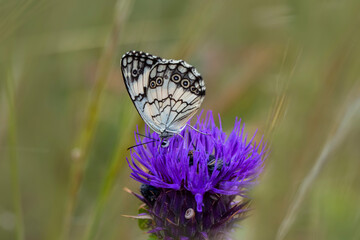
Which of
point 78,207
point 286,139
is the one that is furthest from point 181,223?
point 78,207

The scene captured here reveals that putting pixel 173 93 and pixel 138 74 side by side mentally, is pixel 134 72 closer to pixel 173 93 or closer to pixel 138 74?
pixel 138 74

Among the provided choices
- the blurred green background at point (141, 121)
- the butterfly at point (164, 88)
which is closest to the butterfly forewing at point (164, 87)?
the butterfly at point (164, 88)

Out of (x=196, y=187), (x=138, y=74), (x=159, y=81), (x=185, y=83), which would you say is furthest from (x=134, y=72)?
(x=196, y=187)

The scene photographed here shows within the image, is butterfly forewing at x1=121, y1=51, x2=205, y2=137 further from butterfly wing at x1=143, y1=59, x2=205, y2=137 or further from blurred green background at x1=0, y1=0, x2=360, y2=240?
blurred green background at x1=0, y1=0, x2=360, y2=240

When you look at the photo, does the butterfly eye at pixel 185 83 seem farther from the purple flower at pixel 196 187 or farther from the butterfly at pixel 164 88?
the purple flower at pixel 196 187

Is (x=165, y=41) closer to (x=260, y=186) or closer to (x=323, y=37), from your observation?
(x=323, y=37)

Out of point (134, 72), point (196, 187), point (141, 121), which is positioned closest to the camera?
point (196, 187)
